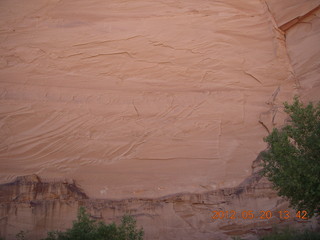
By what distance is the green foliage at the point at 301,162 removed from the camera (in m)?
9.26

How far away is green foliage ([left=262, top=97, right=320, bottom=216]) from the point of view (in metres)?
9.26

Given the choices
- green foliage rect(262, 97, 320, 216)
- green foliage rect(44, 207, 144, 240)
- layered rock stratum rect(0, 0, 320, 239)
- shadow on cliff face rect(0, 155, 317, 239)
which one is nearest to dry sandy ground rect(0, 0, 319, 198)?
layered rock stratum rect(0, 0, 320, 239)

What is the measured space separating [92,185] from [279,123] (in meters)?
6.86

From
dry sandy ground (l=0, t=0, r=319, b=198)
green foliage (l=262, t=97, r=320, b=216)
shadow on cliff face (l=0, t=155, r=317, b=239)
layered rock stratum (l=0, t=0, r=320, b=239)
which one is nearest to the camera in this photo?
green foliage (l=262, t=97, r=320, b=216)

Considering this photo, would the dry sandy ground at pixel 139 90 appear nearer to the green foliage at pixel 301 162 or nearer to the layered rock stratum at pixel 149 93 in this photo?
the layered rock stratum at pixel 149 93

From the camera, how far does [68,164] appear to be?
13875mm

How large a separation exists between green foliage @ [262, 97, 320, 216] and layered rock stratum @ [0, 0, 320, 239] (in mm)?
4170

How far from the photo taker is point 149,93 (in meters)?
15.3

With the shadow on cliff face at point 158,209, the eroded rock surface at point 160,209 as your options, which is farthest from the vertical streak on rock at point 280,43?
the eroded rock surface at point 160,209

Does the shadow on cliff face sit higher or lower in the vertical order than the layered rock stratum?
lower

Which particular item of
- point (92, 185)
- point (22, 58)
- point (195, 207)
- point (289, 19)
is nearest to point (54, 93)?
point (22, 58)

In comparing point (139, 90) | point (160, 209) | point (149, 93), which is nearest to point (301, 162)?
point (160, 209)

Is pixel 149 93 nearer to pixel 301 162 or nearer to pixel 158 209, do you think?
pixel 158 209

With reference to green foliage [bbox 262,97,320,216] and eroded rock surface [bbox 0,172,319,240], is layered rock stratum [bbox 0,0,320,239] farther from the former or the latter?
green foliage [bbox 262,97,320,216]
